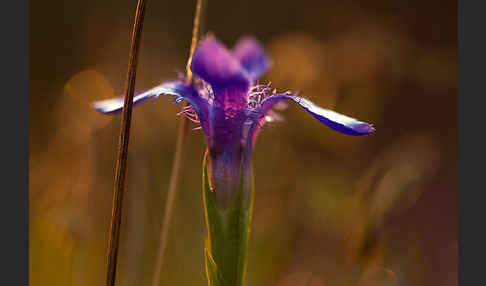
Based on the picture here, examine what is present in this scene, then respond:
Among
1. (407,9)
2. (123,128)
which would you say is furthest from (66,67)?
(407,9)

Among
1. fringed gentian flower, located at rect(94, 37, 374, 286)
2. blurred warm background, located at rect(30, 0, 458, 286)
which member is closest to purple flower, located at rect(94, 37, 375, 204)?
fringed gentian flower, located at rect(94, 37, 374, 286)

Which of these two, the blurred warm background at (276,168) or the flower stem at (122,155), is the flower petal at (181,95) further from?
the blurred warm background at (276,168)

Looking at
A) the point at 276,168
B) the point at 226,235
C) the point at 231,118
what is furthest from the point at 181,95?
the point at 276,168

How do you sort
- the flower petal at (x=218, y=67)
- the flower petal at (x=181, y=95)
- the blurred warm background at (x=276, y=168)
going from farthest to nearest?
the blurred warm background at (x=276, y=168), the flower petal at (x=181, y=95), the flower petal at (x=218, y=67)

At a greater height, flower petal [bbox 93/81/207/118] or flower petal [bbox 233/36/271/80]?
flower petal [bbox 233/36/271/80]

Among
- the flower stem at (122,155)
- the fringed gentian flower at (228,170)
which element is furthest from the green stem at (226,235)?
the flower stem at (122,155)

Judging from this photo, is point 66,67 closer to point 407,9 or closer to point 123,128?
point 123,128

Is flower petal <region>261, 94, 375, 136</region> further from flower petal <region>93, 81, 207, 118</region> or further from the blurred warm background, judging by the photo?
the blurred warm background
